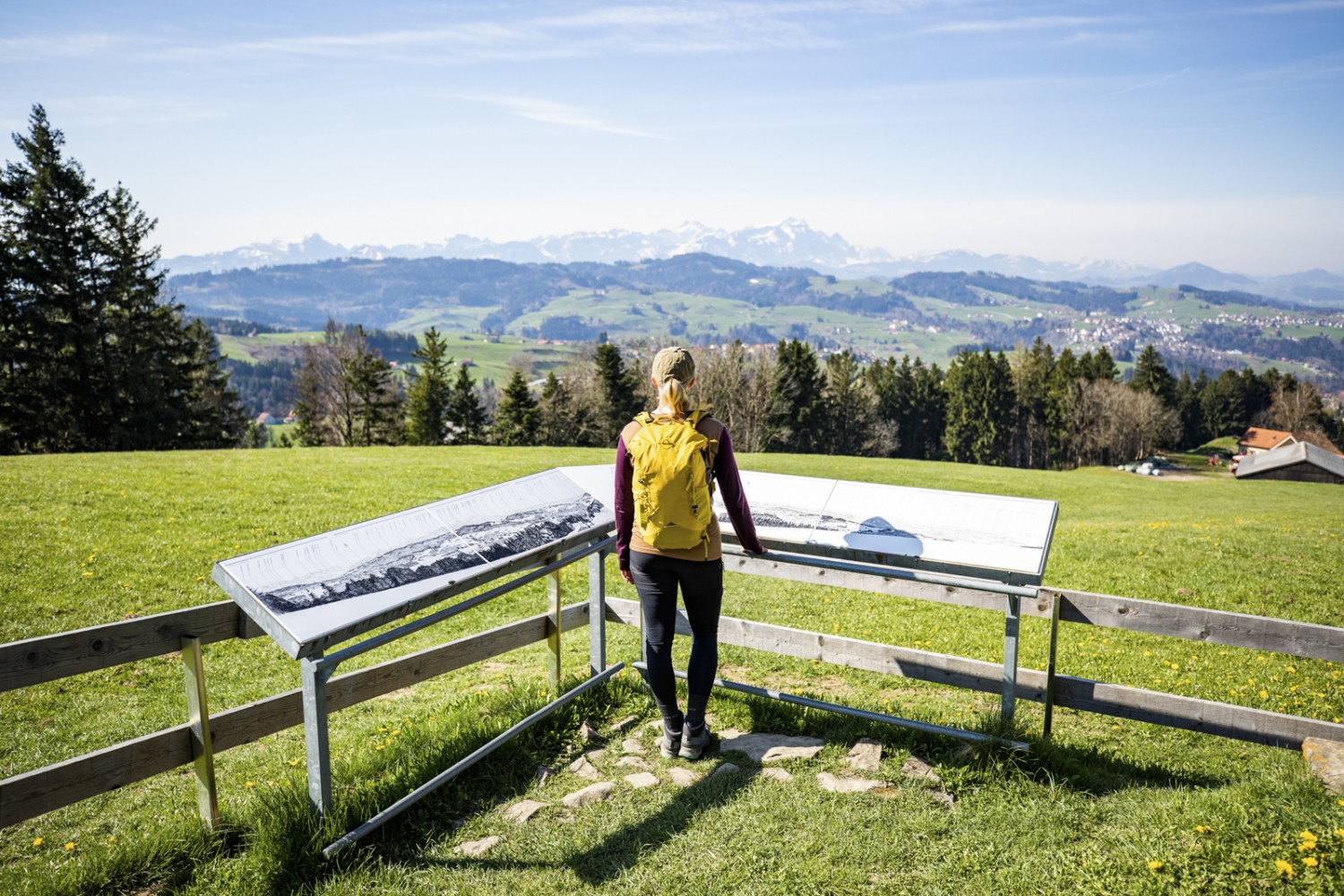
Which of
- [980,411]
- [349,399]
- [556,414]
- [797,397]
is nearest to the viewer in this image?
[349,399]

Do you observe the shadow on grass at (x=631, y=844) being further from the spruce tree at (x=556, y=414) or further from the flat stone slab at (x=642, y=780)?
the spruce tree at (x=556, y=414)

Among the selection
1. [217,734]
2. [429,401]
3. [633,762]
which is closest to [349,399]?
[429,401]

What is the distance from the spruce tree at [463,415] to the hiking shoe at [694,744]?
162ft

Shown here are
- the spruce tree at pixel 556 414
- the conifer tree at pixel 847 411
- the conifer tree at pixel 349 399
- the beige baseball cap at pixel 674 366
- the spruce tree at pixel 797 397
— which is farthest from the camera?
the conifer tree at pixel 847 411

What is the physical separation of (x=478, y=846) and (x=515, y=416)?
162ft

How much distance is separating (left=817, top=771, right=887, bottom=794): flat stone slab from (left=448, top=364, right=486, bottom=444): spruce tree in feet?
164

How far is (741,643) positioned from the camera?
6.35m

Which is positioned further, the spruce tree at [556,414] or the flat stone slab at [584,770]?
the spruce tree at [556,414]

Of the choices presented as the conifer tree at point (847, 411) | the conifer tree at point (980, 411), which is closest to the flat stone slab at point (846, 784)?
the conifer tree at point (847, 411)

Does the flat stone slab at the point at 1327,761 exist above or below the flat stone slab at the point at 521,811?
above

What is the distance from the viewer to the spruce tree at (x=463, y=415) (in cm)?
5300

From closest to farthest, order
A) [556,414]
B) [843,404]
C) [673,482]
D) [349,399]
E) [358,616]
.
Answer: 1. [358,616]
2. [673,482]
3. [349,399]
4. [556,414]
5. [843,404]

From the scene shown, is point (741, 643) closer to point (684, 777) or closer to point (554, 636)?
point (684, 777)

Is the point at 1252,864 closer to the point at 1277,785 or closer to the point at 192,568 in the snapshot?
the point at 1277,785
